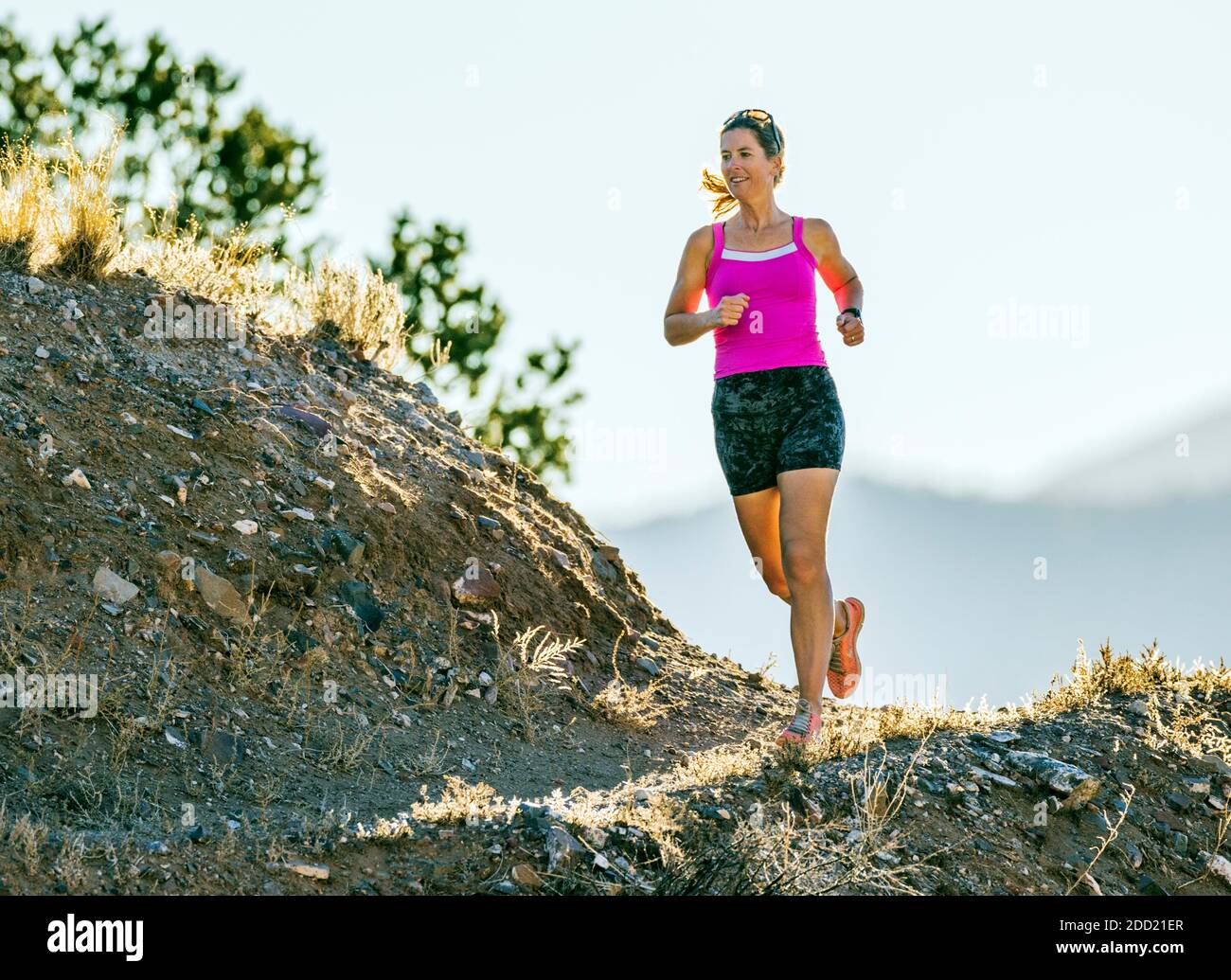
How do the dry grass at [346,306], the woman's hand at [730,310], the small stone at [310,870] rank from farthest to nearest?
the dry grass at [346,306], the woman's hand at [730,310], the small stone at [310,870]

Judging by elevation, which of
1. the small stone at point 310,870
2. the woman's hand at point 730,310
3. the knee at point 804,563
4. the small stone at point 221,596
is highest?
the woman's hand at point 730,310

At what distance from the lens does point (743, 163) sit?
5949mm

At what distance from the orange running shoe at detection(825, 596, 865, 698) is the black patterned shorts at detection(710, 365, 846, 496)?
0.93 metres

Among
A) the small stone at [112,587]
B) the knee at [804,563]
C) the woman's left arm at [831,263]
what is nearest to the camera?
the knee at [804,563]

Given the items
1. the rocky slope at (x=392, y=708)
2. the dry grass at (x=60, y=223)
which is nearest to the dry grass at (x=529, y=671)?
the rocky slope at (x=392, y=708)

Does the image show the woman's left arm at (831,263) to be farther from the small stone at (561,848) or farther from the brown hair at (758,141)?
the small stone at (561,848)

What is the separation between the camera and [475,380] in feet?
52.9

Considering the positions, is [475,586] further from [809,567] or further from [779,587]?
[809,567]

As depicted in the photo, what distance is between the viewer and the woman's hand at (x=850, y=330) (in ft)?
18.6

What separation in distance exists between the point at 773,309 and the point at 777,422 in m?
0.47

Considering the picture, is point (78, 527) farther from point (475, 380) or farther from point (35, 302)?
point (475, 380)

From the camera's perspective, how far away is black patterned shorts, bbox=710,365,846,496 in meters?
5.84
